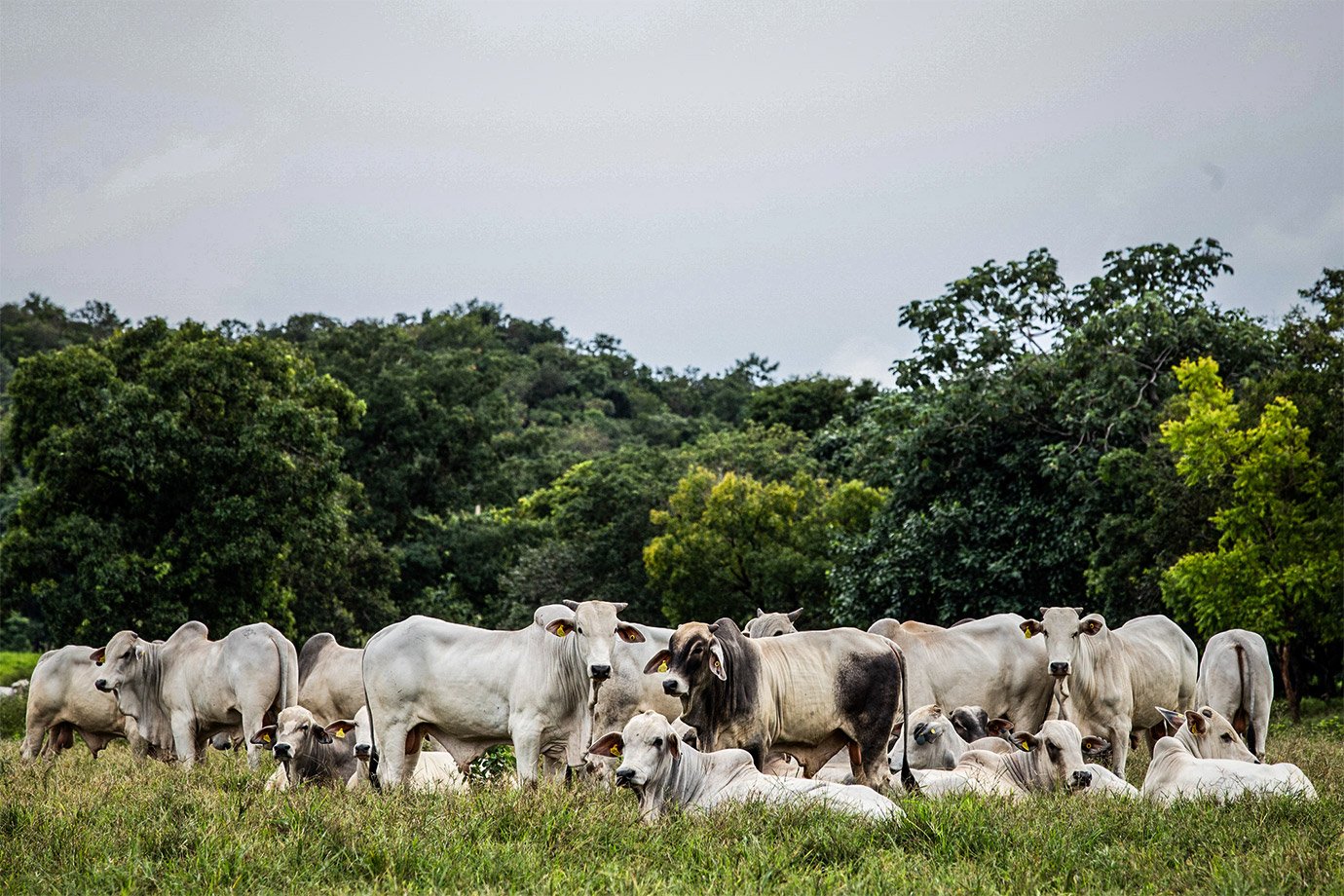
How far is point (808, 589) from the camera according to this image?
32.9m

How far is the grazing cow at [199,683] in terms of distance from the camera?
13102 millimetres

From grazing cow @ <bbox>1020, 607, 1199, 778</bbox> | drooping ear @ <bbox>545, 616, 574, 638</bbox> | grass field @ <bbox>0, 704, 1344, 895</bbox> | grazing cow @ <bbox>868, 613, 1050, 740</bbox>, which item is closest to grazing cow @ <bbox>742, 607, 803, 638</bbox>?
grazing cow @ <bbox>868, 613, 1050, 740</bbox>

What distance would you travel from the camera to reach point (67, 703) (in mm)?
15836

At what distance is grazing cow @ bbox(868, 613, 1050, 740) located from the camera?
43.6ft

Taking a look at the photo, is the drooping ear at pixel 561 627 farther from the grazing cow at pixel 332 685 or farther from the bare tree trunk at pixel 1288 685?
the bare tree trunk at pixel 1288 685

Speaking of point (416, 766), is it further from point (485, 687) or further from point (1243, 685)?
point (1243, 685)

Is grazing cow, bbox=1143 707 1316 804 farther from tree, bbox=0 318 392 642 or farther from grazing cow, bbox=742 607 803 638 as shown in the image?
tree, bbox=0 318 392 642

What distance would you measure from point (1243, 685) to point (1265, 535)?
6.61 metres

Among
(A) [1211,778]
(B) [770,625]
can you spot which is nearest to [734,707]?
(A) [1211,778]

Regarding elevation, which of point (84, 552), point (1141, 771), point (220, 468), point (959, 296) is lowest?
point (1141, 771)

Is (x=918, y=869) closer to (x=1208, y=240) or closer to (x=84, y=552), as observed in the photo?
(x=84, y=552)

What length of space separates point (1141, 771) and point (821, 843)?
6760 millimetres

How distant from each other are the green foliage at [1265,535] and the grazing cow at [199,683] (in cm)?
1282

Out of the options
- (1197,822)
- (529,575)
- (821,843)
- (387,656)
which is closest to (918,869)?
(821,843)
